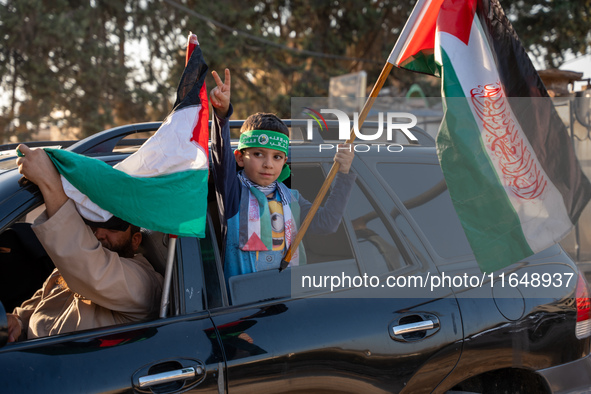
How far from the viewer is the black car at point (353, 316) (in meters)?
1.99

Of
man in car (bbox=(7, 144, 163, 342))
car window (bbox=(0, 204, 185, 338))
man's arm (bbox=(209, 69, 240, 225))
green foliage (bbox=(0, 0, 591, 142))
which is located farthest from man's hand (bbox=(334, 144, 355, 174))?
green foliage (bbox=(0, 0, 591, 142))

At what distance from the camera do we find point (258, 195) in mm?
2758

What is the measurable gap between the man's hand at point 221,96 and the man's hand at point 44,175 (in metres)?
0.75

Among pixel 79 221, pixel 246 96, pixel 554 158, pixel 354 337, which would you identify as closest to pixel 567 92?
pixel 554 158

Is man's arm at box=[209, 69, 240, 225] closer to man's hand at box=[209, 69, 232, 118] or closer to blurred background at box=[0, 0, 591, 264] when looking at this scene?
man's hand at box=[209, 69, 232, 118]

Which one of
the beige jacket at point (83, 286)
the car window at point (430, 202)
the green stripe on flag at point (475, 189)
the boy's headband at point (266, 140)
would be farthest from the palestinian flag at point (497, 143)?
the beige jacket at point (83, 286)

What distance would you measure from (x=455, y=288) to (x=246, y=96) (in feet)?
42.4

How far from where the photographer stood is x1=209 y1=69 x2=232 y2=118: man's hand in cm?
255

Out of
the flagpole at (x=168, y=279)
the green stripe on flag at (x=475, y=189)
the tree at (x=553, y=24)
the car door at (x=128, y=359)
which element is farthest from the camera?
the tree at (x=553, y=24)

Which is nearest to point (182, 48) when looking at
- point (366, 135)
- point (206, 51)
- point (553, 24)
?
point (206, 51)

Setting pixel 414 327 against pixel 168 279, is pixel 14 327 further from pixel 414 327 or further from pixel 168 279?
pixel 414 327

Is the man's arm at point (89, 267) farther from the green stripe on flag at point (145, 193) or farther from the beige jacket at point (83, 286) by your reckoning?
the green stripe on flag at point (145, 193)

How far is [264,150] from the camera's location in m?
2.79

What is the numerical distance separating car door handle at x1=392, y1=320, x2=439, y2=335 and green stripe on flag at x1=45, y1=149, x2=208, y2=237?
34.3 inches
